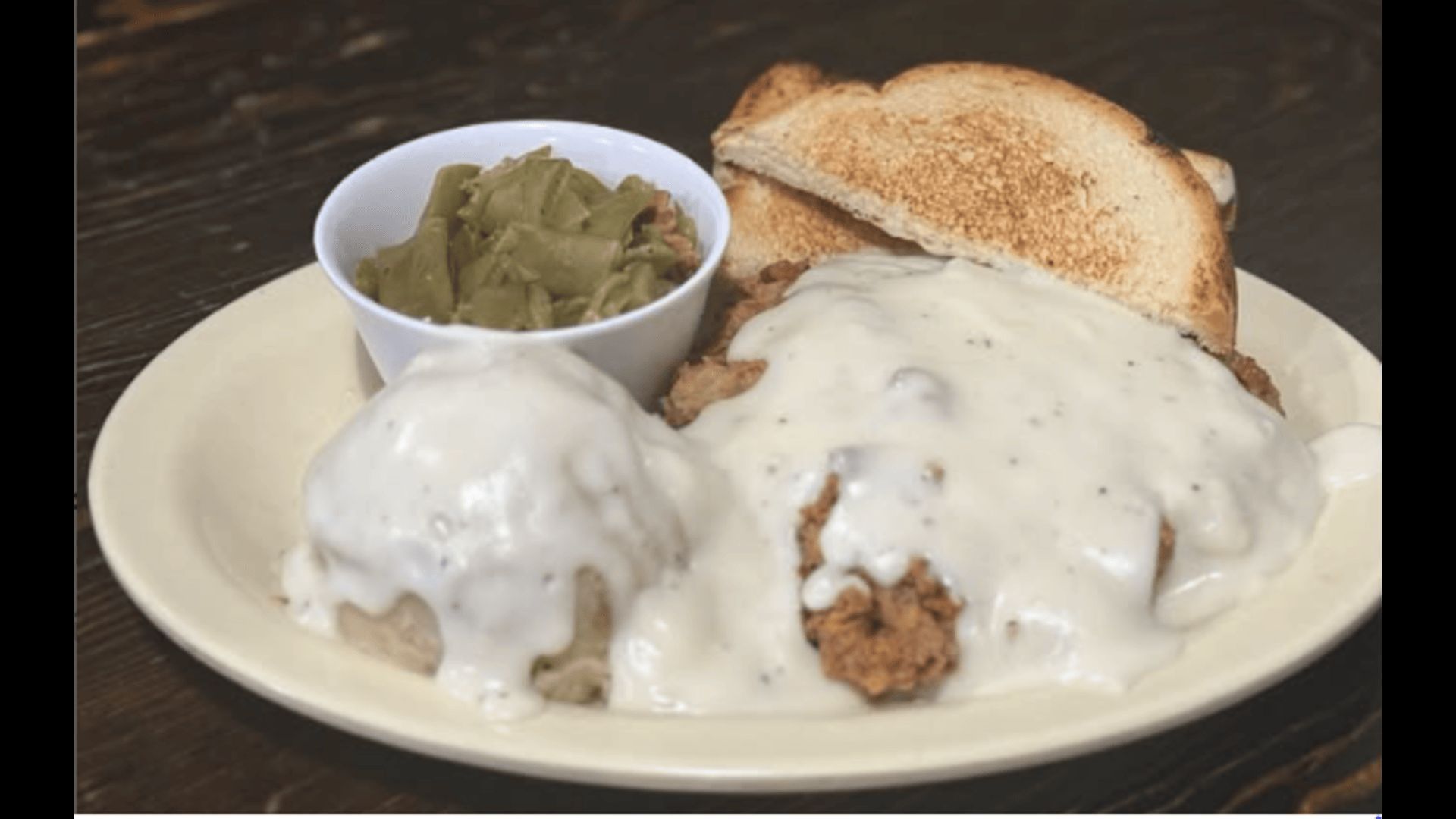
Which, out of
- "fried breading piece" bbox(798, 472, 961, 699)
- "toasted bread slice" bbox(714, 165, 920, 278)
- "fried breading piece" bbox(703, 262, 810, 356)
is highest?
"fried breading piece" bbox(798, 472, 961, 699)

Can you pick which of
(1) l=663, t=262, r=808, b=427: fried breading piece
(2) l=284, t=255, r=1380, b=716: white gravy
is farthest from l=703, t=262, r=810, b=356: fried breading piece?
(2) l=284, t=255, r=1380, b=716: white gravy

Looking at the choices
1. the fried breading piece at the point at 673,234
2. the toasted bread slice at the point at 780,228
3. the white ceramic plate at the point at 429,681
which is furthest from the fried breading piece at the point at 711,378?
the white ceramic plate at the point at 429,681

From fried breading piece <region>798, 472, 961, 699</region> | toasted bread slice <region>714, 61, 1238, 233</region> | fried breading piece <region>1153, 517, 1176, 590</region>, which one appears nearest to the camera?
fried breading piece <region>798, 472, 961, 699</region>

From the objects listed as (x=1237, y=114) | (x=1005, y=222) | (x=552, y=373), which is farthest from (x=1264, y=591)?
(x=1237, y=114)

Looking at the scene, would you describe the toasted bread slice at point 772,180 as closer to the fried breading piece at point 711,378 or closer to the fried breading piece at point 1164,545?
the fried breading piece at point 711,378

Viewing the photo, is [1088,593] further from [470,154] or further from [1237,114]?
[1237,114]

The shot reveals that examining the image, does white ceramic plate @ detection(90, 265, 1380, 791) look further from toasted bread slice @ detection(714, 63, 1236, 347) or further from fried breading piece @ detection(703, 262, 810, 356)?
fried breading piece @ detection(703, 262, 810, 356)
